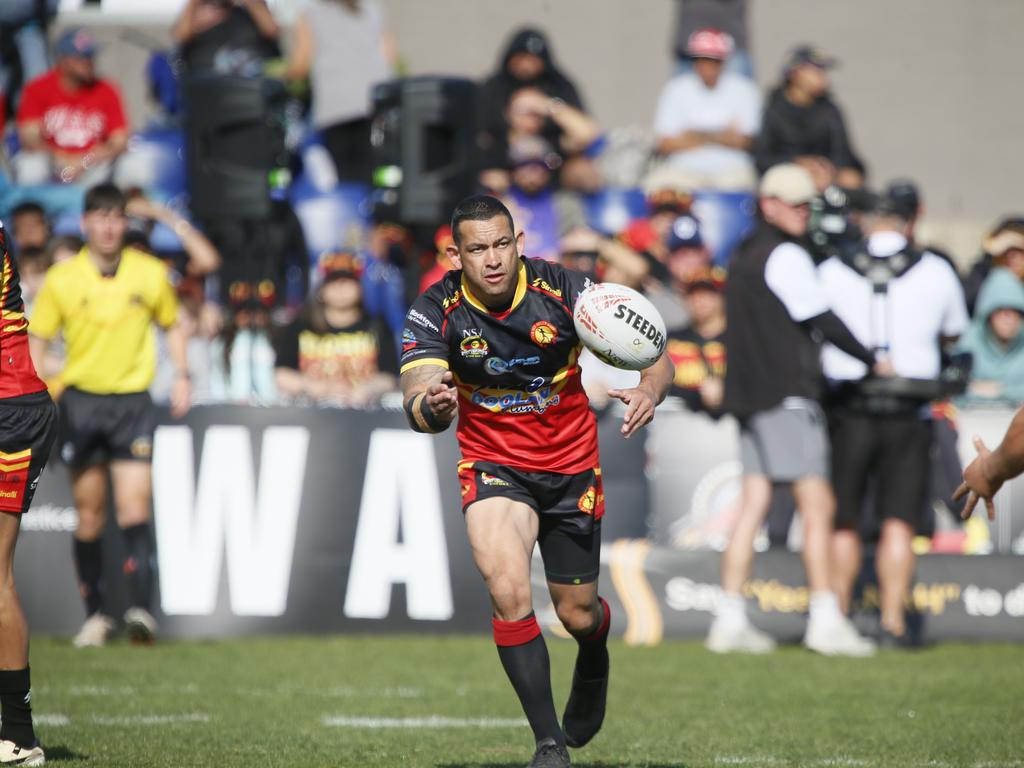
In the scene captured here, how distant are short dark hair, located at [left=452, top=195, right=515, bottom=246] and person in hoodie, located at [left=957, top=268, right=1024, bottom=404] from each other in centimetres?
712

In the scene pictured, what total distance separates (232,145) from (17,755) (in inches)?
294

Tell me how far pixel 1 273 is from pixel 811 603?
19.4 ft

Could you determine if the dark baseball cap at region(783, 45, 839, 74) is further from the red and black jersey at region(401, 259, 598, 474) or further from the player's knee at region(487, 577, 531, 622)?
the player's knee at region(487, 577, 531, 622)

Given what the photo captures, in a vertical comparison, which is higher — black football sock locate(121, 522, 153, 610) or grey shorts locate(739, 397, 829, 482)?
grey shorts locate(739, 397, 829, 482)

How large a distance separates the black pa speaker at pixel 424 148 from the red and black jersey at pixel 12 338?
654 cm

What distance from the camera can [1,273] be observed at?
6605 millimetres

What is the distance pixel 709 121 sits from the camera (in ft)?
49.6

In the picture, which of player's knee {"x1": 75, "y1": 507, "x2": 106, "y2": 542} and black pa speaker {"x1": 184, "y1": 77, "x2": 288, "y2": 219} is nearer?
player's knee {"x1": 75, "y1": 507, "x2": 106, "y2": 542}

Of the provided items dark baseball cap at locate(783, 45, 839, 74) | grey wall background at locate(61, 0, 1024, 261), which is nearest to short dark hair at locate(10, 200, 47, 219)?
grey wall background at locate(61, 0, 1024, 261)

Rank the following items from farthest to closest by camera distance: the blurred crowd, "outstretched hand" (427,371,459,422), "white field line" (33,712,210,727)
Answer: the blurred crowd → "white field line" (33,712,210,727) → "outstretched hand" (427,371,459,422)

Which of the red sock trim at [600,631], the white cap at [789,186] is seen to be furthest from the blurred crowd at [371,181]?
the red sock trim at [600,631]

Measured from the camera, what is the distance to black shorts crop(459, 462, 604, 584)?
6.53 metres

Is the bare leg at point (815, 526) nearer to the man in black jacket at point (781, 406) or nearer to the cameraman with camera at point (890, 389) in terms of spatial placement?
the man in black jacket at point (781, 406)

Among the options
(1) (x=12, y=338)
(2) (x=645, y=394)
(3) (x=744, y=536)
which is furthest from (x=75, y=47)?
(2) (x=645, y=394)
